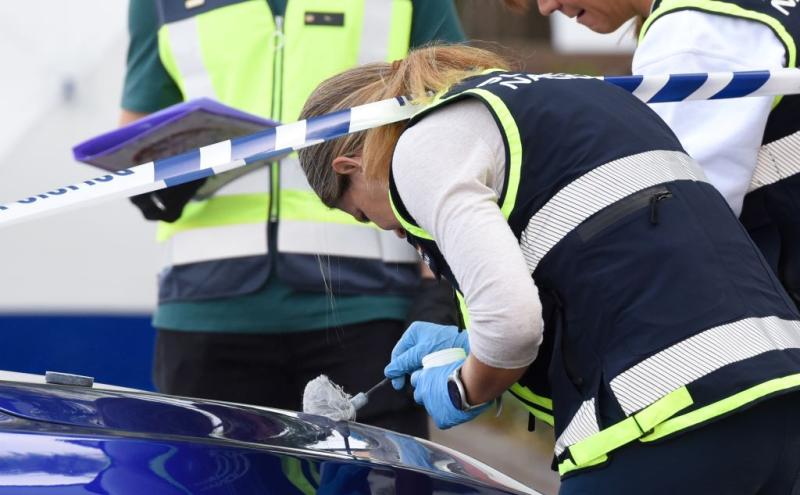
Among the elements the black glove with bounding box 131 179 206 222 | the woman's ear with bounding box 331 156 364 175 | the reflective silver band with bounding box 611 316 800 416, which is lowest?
the reflective silver band with bounding box 611 316 800 416

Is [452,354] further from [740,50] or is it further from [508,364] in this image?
[740,50]

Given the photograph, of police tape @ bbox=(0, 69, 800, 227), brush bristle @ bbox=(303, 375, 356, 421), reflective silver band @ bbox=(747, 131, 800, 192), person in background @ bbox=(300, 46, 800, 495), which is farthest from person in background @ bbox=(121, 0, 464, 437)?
person in background @ bbox=(300, 46, 800, 495)

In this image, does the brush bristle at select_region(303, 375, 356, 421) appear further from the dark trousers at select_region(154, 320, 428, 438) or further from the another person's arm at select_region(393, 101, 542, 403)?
the dark trousers at select_region(154, 320, 428, 438)

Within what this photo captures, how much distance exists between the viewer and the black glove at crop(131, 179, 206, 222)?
2990mm

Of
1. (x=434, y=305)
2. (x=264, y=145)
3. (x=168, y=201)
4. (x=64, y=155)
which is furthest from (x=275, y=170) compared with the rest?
(x=64, y=155)

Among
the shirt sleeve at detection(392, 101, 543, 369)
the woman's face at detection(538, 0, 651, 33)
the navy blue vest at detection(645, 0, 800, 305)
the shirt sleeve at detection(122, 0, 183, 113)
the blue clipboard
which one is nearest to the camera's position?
the shirt sleeve at detection(392, 101, 543, 369)

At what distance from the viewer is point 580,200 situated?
1830 mm

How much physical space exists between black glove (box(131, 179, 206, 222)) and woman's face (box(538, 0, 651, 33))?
0.89 metres

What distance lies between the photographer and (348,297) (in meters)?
2.98

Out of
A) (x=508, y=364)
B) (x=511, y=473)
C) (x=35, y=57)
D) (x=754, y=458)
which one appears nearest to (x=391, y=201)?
(x=508, y=364)

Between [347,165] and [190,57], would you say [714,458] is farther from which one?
[190,57]

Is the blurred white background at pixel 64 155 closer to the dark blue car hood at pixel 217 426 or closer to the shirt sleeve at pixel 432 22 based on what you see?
the shirt sleeve at pixel 432 22

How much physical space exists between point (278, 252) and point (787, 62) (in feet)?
4.04

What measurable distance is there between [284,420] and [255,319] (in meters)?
0.96
